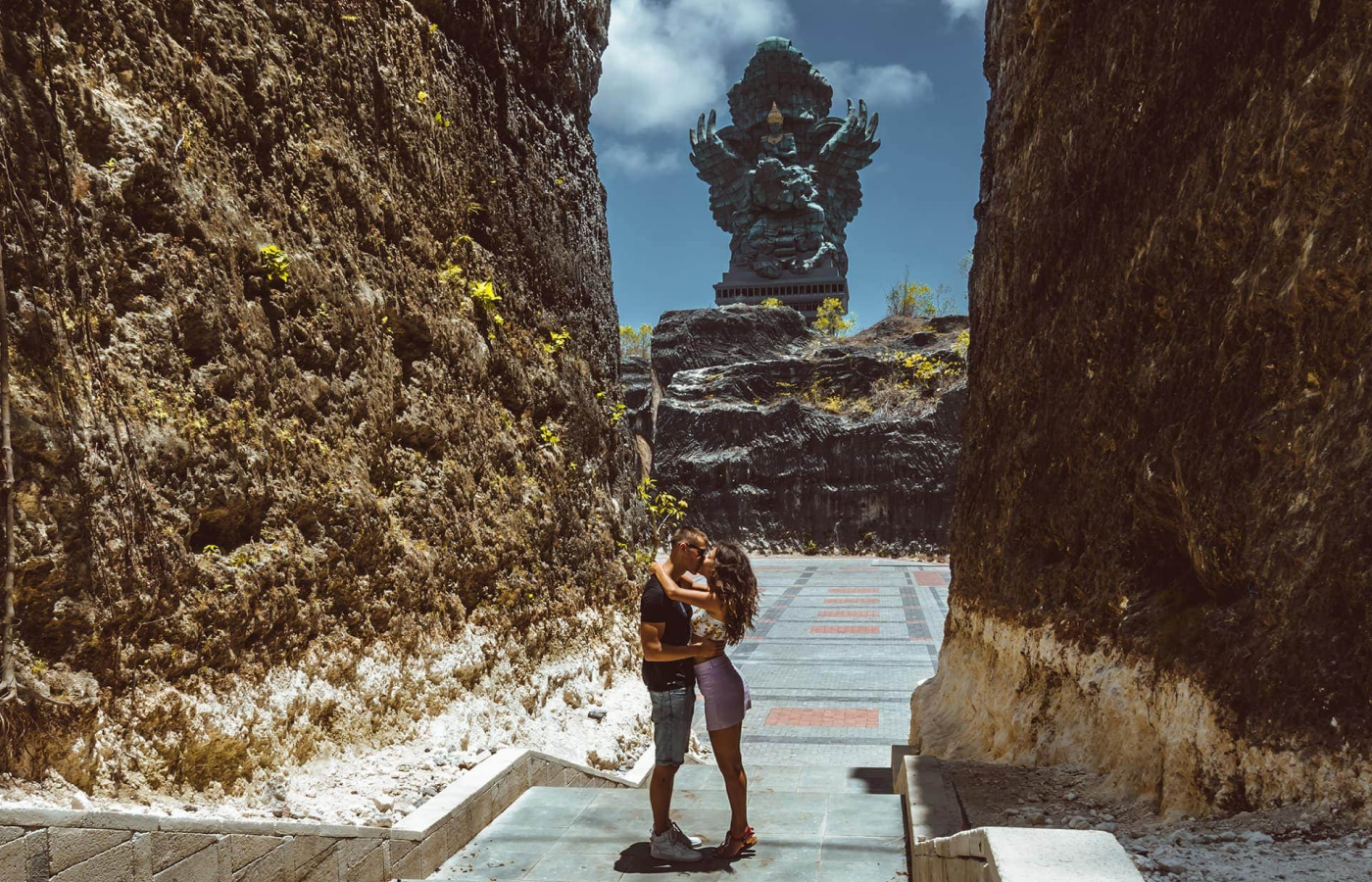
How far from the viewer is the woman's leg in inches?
140

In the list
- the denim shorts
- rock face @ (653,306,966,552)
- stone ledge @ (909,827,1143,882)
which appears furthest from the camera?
rock face @ (653,306,966,552)

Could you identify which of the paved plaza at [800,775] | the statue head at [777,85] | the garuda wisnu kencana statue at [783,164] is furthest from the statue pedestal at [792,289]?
the paved plaza at [800,775]

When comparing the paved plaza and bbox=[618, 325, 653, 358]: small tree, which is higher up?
bbox=[618, 325, 653, 358]: small tree

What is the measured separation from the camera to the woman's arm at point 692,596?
3439 mm

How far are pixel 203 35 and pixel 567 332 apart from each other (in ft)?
10.8

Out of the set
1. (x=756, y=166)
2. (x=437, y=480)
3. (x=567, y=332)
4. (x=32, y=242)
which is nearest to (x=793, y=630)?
(x=567, y=332)

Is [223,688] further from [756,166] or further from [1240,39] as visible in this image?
[756,166]

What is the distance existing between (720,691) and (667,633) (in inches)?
11.6

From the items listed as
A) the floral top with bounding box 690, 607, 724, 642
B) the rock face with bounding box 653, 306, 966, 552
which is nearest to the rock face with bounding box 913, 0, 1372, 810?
the floral top with bounding box 690, 607, 724, 642

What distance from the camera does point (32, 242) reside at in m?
3.15

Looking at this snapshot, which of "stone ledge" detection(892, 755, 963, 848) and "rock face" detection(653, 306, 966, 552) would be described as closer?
"stone ledge" detection(892, 755, 963, 848)

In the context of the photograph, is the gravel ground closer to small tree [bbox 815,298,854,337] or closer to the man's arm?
the man's arm

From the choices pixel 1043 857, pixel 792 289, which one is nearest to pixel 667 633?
pixel 1043 857

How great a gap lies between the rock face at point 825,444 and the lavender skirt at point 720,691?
23.8 metres
